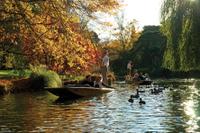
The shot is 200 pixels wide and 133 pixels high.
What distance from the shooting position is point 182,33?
2272 cm

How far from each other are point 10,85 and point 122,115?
62.3 ft

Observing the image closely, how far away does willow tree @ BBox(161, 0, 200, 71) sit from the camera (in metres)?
21.7

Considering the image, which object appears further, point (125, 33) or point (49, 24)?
point (125, 33)

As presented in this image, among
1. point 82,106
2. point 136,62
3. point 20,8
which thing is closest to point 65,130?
point 20,8

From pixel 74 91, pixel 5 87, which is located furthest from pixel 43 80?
pixel 74 91

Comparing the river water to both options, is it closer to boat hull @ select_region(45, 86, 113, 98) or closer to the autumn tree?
the autumn tree

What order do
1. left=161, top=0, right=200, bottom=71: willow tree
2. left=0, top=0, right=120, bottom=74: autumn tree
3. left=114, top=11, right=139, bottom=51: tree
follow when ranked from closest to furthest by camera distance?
left=0, top=0, right=120, bottom=74: autumn tree
left=161, top=0, right=200, bottom=71: willow tree
left=114, top=11, right=139, bottom=51: tree

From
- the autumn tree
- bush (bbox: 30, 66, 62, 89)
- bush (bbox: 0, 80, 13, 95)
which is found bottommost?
bush (bbox: 0, 80, 13, 95)

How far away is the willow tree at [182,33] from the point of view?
21.7m

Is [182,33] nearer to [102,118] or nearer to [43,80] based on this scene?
[102,118]

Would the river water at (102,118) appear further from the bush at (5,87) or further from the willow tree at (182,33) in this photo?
the bush at (5,87)

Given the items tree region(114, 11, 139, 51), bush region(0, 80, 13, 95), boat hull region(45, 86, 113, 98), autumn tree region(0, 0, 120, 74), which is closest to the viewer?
autumn tree region(0, 0, 120, 74)

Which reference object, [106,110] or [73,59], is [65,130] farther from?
[106,110]

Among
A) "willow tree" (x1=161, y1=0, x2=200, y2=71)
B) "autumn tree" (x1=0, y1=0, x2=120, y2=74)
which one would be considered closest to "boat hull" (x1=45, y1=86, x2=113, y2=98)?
"willow tree" (x1=161, y1=0, x2=200, y2=71)
